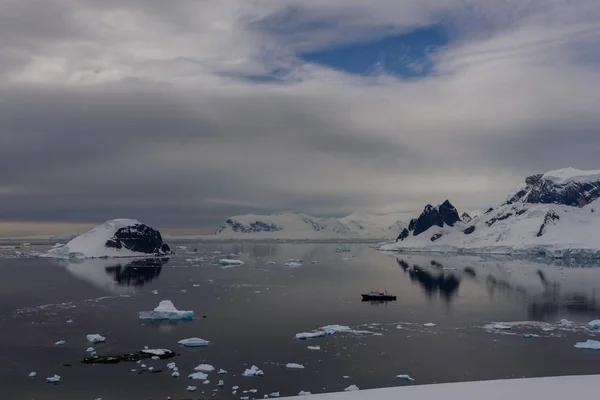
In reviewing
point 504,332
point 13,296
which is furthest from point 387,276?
point 13,296

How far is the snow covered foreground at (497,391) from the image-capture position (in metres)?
15.4

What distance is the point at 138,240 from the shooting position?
128250 mm

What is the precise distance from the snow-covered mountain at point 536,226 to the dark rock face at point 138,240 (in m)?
84.9

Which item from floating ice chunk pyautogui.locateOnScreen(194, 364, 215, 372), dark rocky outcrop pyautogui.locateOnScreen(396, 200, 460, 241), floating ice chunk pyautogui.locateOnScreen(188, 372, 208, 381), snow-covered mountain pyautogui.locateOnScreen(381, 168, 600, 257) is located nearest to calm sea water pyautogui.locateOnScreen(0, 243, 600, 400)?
floating ice chunk pyautogui.locateOnScreen(188, 372, 208, 381)

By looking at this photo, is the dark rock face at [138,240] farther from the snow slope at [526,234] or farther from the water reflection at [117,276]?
the snow slope at [526,234]

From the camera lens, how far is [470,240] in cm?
16250

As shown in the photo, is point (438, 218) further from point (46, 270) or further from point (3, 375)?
point (3, 375)

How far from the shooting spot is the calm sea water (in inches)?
973

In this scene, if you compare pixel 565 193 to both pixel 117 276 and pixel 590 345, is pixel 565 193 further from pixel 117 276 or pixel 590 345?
pixel 590 345

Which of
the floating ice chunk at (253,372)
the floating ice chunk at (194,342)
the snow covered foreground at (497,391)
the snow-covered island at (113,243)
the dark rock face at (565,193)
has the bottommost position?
the floating ice chunk at (253,372)

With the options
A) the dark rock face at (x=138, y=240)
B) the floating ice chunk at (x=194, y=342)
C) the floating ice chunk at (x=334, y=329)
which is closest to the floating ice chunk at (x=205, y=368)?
the floating ice chunk at (x=194, y=342)

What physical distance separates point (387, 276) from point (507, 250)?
76.5 m

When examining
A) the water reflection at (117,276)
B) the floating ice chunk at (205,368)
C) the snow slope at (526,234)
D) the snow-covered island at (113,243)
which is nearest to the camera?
the floating ice chunk at (205,368)

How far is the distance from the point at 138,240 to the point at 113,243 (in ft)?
24.4
